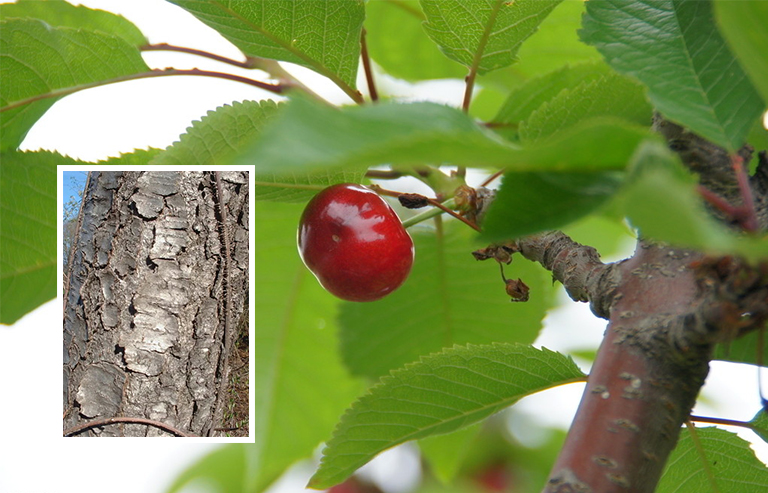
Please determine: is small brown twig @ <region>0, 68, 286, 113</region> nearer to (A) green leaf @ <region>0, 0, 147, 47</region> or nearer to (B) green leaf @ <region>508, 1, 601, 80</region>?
(A) green leaf @ <region>0, 0, 147, 47</region>

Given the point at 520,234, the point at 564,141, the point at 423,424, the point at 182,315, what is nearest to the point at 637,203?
the point at 564,141

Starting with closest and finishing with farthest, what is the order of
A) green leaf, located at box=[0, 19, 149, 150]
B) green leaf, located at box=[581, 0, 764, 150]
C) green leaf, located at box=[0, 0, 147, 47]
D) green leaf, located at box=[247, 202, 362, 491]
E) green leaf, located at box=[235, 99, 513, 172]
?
green leaf, located at box=[235, 99, 513, 172], green leaf, located at box=[581, 0, 764, 150], green leaf, located at box=[0, 19, 149, 150], green leaf, located at box=[0, 0, 147, 47], green leaf, located at box=[247, 202, 362, 491]

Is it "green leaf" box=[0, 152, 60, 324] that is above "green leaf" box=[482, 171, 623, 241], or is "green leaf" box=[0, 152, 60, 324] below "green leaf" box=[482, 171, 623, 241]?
above

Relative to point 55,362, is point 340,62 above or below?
above

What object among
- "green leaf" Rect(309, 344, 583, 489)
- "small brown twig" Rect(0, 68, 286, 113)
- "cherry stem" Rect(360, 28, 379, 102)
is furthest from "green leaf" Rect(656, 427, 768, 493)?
"small brown twig" Rect(0, 68, 286, 113)

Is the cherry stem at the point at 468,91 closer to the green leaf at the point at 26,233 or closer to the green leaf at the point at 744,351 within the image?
the green leaf at the point at 744,351

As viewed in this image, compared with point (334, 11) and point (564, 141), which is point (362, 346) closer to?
point (334, 11)

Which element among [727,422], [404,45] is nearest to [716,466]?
[727,422]
